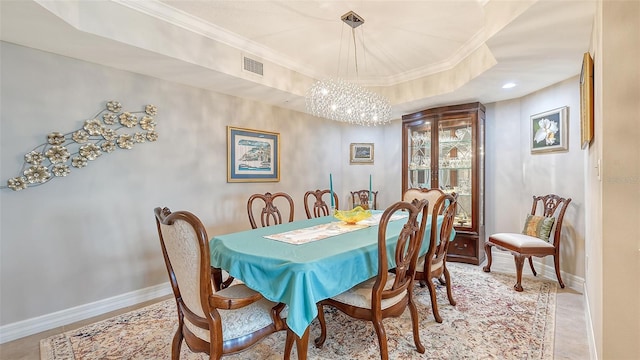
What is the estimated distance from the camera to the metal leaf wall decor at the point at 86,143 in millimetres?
2240

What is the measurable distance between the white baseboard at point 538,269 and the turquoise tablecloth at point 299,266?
8.12 feet

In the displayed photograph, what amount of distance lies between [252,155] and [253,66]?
45.4 inches

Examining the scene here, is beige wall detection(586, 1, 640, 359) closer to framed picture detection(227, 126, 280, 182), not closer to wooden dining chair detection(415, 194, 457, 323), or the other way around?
wooden dining chair detection(415, 194, 457, 323)

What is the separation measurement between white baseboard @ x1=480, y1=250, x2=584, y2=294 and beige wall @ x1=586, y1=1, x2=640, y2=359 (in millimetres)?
1846

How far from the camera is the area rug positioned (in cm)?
194

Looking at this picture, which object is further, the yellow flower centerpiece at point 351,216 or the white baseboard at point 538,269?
the white baseboard at point 538,269

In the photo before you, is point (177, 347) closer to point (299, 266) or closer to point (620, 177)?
point (299, 266)

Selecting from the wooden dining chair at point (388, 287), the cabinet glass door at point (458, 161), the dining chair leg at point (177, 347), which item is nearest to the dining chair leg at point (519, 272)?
the cabinet glass door at point (458, 161)

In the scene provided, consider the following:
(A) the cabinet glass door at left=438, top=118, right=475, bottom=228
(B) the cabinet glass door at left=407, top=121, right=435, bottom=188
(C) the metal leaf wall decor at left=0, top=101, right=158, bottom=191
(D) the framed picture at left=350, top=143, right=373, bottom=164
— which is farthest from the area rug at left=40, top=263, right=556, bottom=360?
(D) the framed picture at left=350, top=143, right=373, bottom=164

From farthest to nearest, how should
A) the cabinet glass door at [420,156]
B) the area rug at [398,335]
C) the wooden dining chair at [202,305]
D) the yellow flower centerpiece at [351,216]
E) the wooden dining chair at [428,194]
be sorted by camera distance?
the cabinet glass door at [420,156], the wooden dining chair at [428,194], the yellow flower centerpiece at [351,216], the area rug at [398,335], the wooden dining chair at [202,305]

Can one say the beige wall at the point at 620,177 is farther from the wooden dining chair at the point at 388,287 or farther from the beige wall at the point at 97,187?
the beige wall at the point at 97,187

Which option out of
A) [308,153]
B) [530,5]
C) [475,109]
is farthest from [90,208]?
[475,109]

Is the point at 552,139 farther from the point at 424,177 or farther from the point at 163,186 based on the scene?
the point at 163,186

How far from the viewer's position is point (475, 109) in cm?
385
